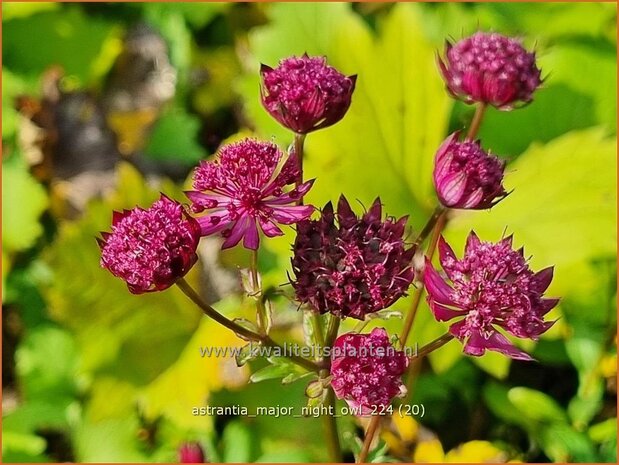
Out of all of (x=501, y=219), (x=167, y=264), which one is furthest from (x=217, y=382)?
(x=167, y=264)

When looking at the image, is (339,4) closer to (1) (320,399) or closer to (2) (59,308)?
(2) (59,308)

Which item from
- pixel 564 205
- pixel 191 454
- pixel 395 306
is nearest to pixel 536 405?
pixel 395 306

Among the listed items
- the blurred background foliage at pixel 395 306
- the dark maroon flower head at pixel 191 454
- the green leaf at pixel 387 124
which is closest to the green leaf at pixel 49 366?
the blurred background foliage at pixel 395 306

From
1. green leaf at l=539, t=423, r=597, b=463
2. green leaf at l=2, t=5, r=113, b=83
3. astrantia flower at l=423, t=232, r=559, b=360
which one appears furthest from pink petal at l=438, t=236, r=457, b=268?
green leaf at l=2, t=5, r=113, b=83

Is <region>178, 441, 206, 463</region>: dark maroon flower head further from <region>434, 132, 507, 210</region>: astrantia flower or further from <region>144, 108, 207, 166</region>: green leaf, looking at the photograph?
<region>144, 108, 207, 166</region>: green leaf

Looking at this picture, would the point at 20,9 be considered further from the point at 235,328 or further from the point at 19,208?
the point at 235,328
